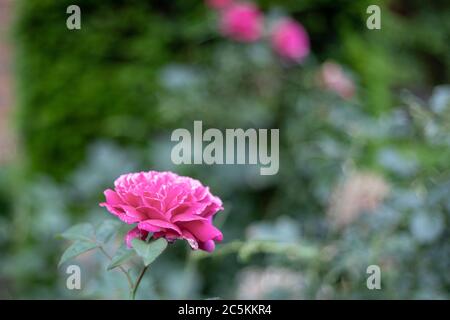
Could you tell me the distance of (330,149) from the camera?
6.17 ft

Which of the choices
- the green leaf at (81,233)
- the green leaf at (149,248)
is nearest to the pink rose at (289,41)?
the green leaf at (81,233)

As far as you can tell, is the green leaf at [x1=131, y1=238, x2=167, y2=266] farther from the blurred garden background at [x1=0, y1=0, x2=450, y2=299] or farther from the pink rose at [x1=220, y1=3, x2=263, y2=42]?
the pink rose at [x1=220, y1=3, x2=263, y2=42]

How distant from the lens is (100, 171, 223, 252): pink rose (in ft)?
3.02

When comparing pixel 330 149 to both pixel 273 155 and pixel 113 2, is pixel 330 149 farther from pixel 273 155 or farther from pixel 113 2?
pixel 113 2

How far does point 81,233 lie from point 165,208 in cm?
18

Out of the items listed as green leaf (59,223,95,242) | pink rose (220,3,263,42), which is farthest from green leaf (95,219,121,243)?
pink rose (220,3,263,42)

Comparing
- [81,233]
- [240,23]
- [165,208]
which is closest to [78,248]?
[81,233]

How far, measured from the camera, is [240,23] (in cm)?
261

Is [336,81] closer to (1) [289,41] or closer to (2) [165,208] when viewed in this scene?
(1) [289,41]

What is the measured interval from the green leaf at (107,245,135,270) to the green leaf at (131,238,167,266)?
4 cm
